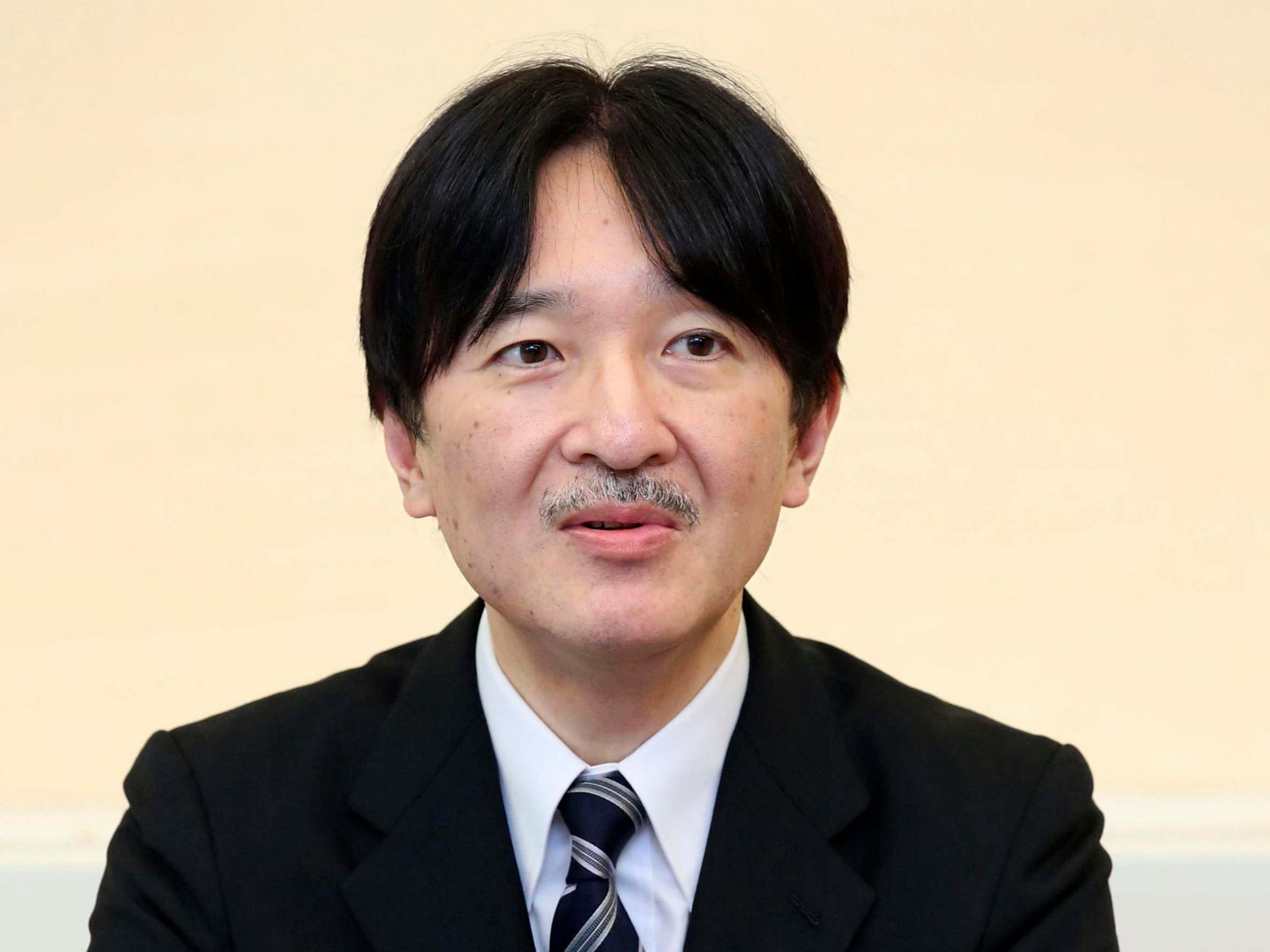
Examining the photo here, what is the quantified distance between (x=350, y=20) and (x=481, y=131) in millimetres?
1110

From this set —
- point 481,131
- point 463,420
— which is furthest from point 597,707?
point 481,131

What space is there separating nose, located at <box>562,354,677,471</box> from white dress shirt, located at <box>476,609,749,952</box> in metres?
0.34

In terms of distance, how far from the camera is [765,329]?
1.83 metres

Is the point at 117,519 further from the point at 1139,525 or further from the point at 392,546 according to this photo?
the point at 1139,525

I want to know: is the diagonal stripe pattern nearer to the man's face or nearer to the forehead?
the man's face

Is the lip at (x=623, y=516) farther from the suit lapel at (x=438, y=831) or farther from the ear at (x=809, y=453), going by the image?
the suit lapel at (x=438, y=831)

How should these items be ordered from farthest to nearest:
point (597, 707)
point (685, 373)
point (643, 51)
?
point (643, 51)
point (597, 707)
point (685, 373)

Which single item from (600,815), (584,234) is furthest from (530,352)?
(600,815)

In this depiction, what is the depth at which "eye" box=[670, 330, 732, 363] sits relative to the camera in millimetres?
1787

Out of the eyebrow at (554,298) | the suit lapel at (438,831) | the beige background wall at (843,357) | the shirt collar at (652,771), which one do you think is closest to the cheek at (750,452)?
the eyebrow at (554,298)

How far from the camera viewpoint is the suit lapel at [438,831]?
183 centimetres

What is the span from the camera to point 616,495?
1.71 meters

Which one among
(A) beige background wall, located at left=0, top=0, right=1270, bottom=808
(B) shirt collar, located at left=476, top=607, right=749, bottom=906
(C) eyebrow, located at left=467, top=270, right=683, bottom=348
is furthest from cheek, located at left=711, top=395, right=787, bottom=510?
(A) beige background wall, located at left=0, top=0, right=1270, bottom=808

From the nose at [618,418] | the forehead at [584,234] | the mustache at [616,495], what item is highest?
the forehead at [584,234]
